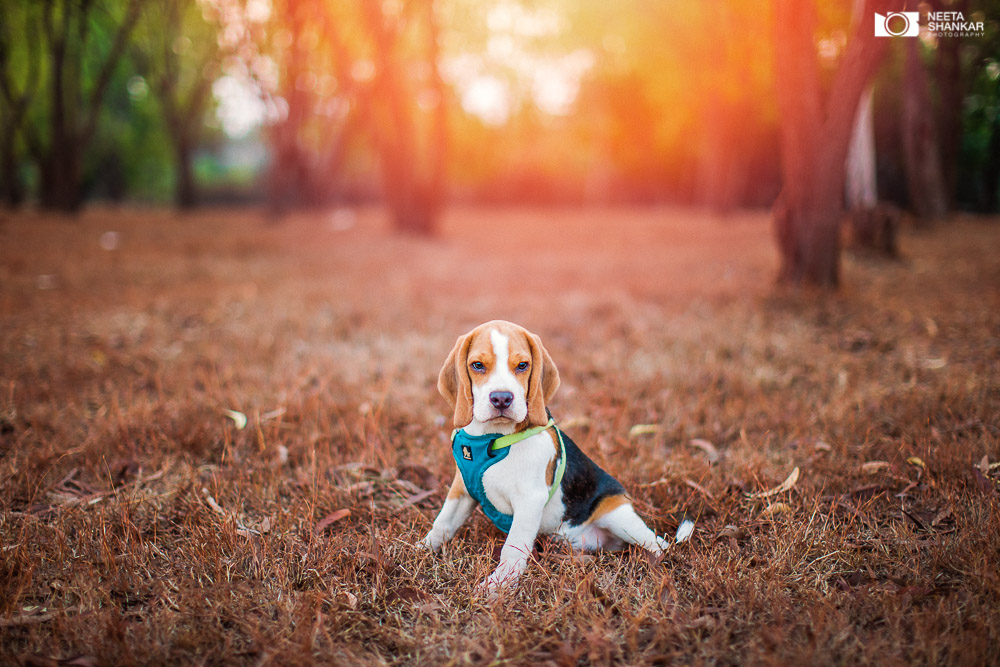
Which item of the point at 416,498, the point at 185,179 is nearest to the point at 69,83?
the point at 185,179

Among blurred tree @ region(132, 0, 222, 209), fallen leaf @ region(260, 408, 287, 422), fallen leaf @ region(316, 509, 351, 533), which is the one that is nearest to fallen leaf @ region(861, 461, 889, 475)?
fallen leaf @ region(316, 509, 351, 533)

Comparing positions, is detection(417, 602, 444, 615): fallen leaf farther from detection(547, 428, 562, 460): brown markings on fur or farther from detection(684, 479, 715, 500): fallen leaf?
detection(684, 479, 715, 500): fallen leaf

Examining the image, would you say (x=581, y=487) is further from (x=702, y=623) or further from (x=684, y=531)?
(x=702, y=623)

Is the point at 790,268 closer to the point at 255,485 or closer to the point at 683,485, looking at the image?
the point at 683,485

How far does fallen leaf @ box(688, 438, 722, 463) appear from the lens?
332cm

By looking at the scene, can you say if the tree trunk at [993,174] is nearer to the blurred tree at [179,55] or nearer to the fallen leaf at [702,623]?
the fallen leaf at [702,623]

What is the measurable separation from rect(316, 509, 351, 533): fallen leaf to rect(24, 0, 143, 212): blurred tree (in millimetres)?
16175

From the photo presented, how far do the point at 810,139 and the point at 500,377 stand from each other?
19.3 feet

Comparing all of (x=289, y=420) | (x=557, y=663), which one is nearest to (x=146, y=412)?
(x=289, y=420)

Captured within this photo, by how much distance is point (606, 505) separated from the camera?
2.42m

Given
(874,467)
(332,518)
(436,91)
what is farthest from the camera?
(436,91)

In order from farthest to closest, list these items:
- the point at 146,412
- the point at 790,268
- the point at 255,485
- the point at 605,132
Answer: the point at 605,132 → the point at 790,268 → the point at 146,412 → the point at 255,485

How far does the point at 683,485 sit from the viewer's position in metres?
2.99

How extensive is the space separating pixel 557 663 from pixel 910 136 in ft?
50.8
